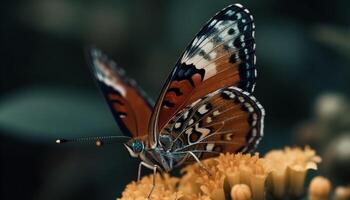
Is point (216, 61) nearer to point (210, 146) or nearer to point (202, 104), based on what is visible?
point (202, 104)

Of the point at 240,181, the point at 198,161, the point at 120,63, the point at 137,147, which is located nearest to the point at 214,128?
the point at 198,161

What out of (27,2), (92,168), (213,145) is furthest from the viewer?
(27,2)

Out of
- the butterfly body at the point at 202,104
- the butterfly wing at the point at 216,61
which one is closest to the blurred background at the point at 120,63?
the butterfly body at the point at 202,104

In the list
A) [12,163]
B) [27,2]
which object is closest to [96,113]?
[12,163]

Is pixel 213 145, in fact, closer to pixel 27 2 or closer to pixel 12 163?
pixel 12 163

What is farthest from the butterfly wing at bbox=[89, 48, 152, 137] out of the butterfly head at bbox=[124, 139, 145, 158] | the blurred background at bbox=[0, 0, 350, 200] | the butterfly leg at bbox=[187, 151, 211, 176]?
the blurred background at bbox=[0, 0, 350, 200]

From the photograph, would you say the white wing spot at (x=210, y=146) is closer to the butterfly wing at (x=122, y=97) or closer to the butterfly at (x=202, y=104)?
the butterfly at (x=202, y=104)

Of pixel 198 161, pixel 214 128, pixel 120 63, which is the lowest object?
pixel 198 161
